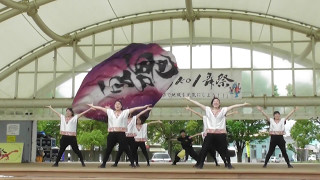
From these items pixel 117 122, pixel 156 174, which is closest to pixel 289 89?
pixel 117 122

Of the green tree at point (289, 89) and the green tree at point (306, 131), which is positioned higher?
the green tree at point (289, 89)

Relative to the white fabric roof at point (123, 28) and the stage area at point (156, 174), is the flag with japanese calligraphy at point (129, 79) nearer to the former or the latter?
the white fabric roof at point (123, 28)

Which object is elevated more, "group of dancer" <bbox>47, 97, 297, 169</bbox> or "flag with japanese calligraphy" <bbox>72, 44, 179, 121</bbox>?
"flag with japanese calligraphy" <bbox>72, 44, 179, 121</bbox>

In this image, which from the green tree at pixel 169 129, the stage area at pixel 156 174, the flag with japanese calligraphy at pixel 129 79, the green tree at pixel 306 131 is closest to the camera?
the stage area at pixel 156 174

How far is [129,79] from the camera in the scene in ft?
59.8

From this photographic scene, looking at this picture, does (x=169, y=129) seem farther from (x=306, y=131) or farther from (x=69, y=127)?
(x=69, y=127)

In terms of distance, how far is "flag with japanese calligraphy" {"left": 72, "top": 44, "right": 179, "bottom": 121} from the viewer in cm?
1794

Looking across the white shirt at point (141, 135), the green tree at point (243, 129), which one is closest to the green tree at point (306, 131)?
the green tree at point (243, 129)

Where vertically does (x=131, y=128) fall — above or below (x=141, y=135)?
above

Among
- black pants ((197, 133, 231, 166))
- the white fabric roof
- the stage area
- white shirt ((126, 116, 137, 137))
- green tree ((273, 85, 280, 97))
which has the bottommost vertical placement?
the stage area

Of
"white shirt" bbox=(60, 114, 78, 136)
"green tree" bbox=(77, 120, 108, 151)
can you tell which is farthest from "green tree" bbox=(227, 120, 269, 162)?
"white shirt" bbox=(60, 114, 78, 136)

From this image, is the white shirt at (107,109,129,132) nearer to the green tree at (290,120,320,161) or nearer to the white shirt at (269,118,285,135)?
the white shirt at (269,118,285,135)

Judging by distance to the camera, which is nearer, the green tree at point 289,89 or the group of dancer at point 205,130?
the group of dancer at point 205,130

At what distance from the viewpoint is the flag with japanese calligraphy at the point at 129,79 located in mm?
17938
